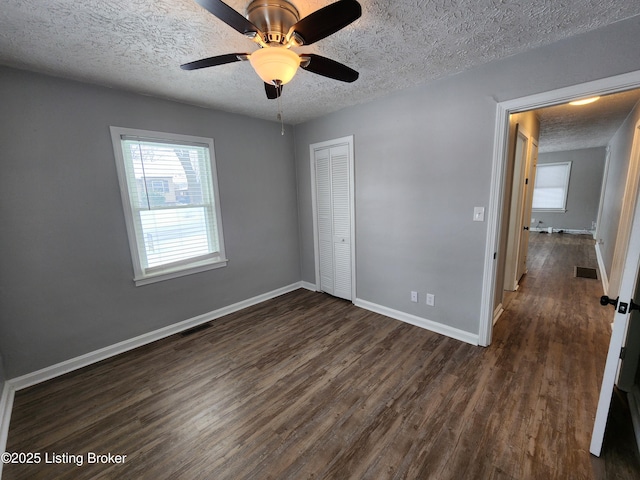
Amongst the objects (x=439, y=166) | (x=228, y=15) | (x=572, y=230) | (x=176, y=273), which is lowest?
(x=572, y=230)

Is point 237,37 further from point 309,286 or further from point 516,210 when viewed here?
point 516,210

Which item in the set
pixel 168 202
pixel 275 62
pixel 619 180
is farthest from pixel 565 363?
pixel 168 202

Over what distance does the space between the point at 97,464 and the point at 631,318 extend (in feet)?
11.4

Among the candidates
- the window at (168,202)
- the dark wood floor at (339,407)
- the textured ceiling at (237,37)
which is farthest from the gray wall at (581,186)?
the window at (168,202)

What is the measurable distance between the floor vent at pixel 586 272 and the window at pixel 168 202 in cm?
556

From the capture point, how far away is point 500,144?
7.00 ft

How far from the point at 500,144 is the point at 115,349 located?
3.92 m

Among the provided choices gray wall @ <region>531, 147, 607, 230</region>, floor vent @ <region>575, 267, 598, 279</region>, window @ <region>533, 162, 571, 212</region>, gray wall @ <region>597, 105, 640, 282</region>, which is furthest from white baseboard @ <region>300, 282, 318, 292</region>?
gray wall @ <region>531, 147, 607, 230</region>

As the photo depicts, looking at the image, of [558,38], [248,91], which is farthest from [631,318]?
[248,91]

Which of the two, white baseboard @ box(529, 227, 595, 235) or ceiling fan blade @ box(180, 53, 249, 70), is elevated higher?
ceiling fan blade @ box(180, 53, 249, 70)

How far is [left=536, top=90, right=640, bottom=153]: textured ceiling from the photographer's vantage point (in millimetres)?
3115

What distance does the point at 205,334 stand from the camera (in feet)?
9.35

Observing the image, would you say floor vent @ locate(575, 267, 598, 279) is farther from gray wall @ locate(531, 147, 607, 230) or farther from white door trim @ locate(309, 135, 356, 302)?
gray wall @ locate(531, 147, 607, 230)

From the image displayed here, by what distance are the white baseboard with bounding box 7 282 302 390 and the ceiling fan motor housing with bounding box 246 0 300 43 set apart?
2.85 meters
